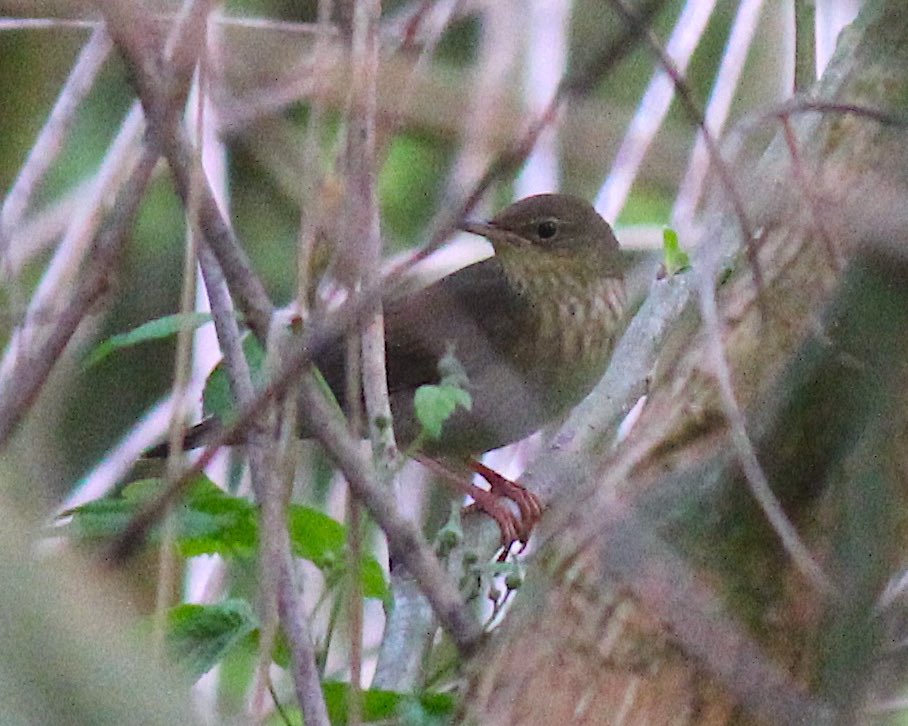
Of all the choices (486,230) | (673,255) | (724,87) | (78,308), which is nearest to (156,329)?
(78,308)

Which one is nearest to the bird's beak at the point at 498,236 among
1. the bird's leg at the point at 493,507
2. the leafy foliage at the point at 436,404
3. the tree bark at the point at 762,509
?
the bird's leg at the point at 493,507

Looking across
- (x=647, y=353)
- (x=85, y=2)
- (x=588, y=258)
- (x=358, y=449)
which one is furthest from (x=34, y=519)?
(x=588, y=258)

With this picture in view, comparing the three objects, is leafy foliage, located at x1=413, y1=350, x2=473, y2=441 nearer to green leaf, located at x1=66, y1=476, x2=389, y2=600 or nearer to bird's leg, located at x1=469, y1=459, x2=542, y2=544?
green leaf, located at x1=66, y1=476, x2=389, y2=600

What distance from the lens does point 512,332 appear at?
10.2 feet

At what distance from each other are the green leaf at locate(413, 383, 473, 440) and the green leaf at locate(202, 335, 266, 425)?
0.19 meters

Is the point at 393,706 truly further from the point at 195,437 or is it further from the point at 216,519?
the point at 195,437

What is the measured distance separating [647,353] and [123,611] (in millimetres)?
1907

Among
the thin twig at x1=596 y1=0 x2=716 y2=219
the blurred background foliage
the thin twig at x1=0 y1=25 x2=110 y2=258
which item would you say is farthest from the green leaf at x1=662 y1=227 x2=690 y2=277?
the thin twig at x1=0 y1=25 x2=110 y2=258

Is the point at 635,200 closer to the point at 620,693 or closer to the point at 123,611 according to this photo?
the point at 620,693

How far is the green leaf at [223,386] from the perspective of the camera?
1.59m

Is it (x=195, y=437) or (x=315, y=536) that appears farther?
(x=195, y=437)

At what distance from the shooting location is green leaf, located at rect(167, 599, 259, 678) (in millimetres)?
1414

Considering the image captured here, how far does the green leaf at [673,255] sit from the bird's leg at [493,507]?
1.63 ft

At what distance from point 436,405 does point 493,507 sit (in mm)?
1132
